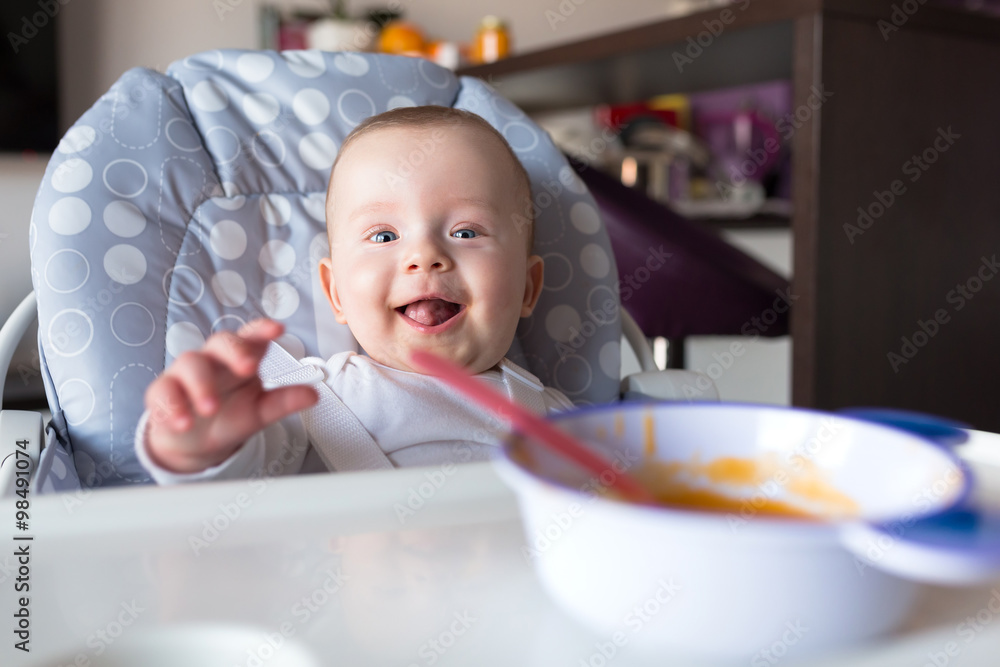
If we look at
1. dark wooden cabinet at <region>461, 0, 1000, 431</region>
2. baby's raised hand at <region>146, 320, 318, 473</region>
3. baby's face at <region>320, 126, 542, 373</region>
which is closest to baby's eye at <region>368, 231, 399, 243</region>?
baby's face at <region>320, 126, 542, 373</region>

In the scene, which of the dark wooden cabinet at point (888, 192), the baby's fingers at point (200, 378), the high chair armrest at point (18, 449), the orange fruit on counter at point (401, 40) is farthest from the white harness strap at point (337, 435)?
the orange fruit on counter at point (401, 40)

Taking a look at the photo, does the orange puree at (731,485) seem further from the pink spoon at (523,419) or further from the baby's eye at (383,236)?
the baby's eye at (383,236)

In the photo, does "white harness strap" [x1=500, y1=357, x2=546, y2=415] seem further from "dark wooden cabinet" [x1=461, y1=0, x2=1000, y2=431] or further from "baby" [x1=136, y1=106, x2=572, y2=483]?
"dark wooden cabinet" [x1=461, y1=0, x2=1000, y2=431]

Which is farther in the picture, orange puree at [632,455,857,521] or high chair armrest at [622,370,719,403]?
high chair armrest at [622,370,719,403]

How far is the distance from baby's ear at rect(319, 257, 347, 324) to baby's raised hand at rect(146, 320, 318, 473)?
33 cm

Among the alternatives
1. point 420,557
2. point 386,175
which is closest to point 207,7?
point 386,175

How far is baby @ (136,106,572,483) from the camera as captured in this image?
878mm

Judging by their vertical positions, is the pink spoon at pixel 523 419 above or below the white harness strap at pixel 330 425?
above

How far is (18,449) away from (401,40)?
2.69 meters

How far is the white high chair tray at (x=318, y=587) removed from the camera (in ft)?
1.21

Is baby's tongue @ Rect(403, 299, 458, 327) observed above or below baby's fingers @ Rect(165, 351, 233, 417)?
below

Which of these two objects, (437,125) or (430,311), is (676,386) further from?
(437,125)

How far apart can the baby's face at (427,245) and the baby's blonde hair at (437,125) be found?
0.01 meters

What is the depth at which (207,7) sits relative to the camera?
Result: 300cm
